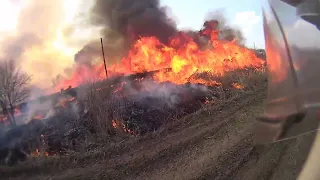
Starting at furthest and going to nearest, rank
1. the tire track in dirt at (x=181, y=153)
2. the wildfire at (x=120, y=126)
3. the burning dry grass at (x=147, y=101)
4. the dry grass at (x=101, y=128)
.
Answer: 1. the burning dry grass at (x=147, y=101)
2. the wildfire at (x=120, y=126)
3. the dry grass at (x=101, y=128)
4. the tire track in dirt at (x=181, y=153)

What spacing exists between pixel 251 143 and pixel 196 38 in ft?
34.1

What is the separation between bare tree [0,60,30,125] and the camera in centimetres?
803

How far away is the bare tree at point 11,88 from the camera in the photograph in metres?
8.03

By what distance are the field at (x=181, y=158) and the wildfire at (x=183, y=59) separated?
485cm

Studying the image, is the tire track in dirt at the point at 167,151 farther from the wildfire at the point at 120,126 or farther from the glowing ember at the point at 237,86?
the glowing ember at the point at 237,86

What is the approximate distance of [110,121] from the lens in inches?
315

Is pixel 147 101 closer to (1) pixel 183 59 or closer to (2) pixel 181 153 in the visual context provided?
(2) pixel 181 153

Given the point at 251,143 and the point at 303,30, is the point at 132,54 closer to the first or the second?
the point at 251,143

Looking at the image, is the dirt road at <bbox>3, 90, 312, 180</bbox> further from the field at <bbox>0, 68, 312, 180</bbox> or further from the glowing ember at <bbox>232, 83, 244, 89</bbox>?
the glowing ember at <bbox>232, 83, 244, 89</bbox>

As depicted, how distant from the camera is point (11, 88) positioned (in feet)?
27.7

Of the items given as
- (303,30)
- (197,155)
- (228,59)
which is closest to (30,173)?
(197,155)

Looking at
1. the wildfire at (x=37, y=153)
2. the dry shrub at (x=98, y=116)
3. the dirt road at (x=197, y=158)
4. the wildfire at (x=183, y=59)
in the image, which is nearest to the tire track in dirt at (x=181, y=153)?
the dirt road at (x=197, y=158)

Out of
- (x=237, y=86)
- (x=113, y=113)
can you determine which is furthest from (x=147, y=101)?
(x=237, y=86)

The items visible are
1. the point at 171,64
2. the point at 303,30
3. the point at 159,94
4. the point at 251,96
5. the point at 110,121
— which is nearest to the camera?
the point at 303,30
